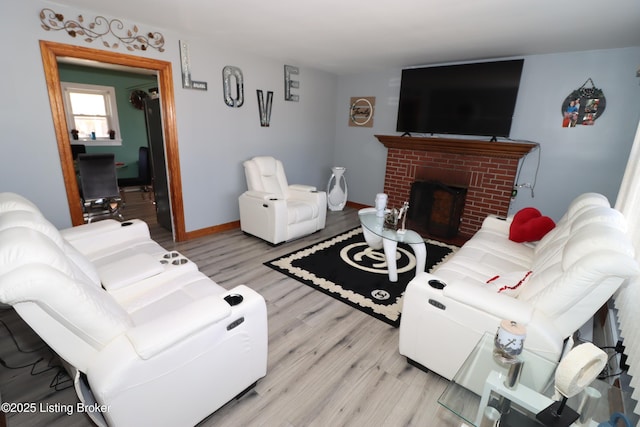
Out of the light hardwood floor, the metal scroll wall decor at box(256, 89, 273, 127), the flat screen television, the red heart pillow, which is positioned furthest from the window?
the red heart pillow

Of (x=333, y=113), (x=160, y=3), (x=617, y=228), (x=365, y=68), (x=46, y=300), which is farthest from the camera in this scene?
(x=333, y=113)

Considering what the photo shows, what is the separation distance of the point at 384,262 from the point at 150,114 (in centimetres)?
335

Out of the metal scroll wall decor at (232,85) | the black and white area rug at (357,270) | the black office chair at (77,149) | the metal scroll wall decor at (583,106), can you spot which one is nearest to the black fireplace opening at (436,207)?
the black and white area rug at (357,270)

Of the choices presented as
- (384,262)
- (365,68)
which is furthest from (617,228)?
(365,68)

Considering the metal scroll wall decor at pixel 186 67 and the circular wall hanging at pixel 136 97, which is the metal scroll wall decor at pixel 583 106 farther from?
the circular wall hanging at pixel 136 97

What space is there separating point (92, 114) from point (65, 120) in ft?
13.7

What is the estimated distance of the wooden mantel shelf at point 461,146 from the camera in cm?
340

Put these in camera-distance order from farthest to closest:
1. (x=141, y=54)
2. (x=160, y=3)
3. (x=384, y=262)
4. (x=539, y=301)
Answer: (x=384, y=262) → (x=141, y=54) → (x=160, y=3) → (x=539, y=301)

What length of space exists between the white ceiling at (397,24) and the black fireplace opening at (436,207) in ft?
5.28

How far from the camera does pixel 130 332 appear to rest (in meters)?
1.16

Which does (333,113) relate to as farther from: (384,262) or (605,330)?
(605,330)

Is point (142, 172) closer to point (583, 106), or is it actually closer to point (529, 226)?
point (529, 226)

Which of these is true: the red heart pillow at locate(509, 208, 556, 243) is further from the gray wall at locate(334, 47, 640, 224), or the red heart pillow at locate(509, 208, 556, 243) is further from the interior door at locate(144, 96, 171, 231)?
the interior door at locate(144, 96, 171, 231)

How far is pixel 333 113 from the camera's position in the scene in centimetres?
527
